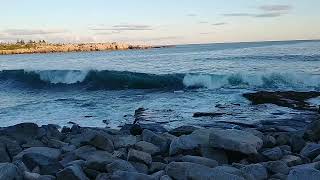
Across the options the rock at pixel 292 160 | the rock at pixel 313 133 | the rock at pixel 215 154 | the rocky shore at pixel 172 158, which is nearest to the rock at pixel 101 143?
the rocky shore at pixel 172 158

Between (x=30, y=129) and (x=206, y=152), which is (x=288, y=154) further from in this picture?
(x=30, y=129)

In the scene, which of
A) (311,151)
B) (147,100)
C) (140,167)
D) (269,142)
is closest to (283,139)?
(269,142)

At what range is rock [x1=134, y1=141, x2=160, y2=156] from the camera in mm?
7633

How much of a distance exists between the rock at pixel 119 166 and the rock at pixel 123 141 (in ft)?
5.88

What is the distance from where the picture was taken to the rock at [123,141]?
27.2 feet

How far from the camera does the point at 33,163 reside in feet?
22.6

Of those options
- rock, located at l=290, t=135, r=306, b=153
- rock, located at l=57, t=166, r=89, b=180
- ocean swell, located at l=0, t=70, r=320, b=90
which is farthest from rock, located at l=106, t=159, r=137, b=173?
ocean swell, located at l=0, t=70, r=320, b=90

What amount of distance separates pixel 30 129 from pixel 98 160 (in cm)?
412

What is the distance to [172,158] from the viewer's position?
707cm

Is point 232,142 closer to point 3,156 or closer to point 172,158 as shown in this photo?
point 172,158

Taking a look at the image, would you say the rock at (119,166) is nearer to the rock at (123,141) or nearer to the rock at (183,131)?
the rock at (123,141)

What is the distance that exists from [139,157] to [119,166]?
655 millimetres

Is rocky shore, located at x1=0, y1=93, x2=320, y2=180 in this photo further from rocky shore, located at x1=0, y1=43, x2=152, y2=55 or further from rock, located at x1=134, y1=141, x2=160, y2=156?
rocky shore, located at x1=0, y1=43, x2=152, y2=55

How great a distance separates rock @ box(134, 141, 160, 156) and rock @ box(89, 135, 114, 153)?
41 centimetres
